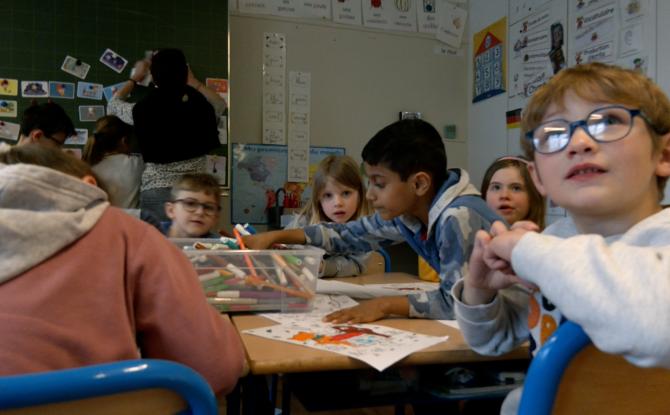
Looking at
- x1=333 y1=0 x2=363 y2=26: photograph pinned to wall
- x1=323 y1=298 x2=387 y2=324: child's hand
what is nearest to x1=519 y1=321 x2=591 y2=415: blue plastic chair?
x1=323 y1=298 x2=387 y2=324: child's hand

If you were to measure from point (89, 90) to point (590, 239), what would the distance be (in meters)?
3.05

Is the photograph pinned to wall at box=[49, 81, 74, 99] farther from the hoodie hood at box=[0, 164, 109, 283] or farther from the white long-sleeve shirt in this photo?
the white long-sleeve shirt

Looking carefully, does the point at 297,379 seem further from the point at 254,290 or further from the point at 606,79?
the point at 606,79

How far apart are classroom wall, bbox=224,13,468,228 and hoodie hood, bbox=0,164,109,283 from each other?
274cm

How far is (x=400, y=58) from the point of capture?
3963 mm

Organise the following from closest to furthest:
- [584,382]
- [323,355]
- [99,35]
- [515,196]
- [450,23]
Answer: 1. [584,382]
2. [323,355]
3. [515,196]
4. [99,35]
5. [450,23]

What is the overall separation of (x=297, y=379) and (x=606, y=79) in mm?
822

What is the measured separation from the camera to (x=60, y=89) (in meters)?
3.07

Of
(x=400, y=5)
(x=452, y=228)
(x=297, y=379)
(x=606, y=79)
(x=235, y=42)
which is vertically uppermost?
(x=400, y=5)

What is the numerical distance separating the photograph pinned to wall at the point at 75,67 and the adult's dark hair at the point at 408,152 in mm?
2158

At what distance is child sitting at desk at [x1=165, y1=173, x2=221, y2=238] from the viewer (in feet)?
7.01

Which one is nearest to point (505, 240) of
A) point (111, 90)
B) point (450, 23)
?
point (111, 90)

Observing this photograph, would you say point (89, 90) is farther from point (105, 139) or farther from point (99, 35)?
point (105, 139)

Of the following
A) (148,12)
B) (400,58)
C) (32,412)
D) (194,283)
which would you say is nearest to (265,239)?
(194,283)
